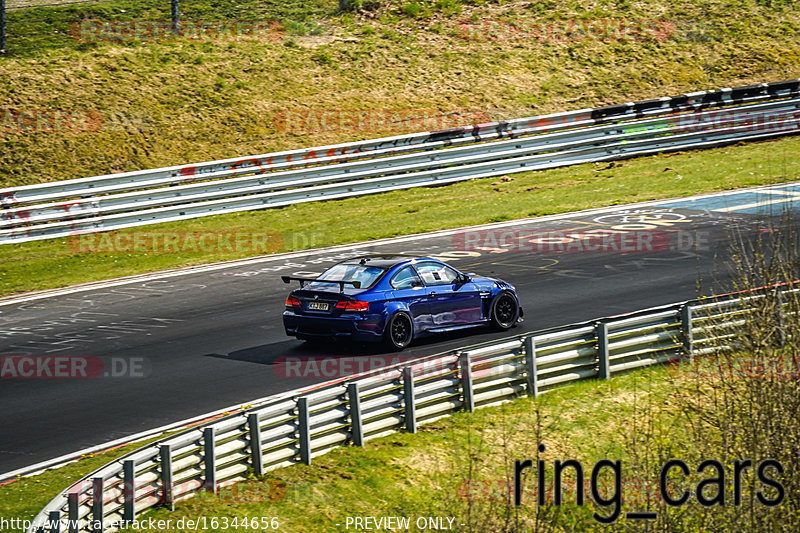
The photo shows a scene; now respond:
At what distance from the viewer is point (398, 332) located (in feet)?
50.2

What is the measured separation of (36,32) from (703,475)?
28578 millimetres

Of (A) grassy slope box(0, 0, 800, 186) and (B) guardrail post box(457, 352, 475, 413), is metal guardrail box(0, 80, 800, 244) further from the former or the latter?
(B) guardrail post box(457, 352, 475, 413)

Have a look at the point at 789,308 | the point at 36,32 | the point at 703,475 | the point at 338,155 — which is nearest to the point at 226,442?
the point at 703,475

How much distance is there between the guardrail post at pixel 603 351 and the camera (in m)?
14.4

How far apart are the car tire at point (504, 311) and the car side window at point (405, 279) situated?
143 cm

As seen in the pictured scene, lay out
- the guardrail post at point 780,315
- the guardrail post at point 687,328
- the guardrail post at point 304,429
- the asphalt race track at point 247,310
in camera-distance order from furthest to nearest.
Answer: the guardrail post at point 687,328
the asphalt race track at point 247,310
the guardrail post at point 304,429
the guardrail post at point 780,315

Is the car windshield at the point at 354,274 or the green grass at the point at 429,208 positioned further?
the green grass at the point at 429,208

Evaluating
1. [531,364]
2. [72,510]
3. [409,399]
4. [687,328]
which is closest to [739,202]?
[687,328]

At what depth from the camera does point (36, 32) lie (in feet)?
108

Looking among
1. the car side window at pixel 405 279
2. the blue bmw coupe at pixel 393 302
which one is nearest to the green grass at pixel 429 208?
the blue bmw coupe at pixel 393 302

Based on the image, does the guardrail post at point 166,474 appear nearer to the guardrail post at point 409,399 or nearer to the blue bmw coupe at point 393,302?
the guardrail post at point 409,399

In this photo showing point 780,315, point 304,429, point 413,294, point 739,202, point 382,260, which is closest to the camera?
point 780,315

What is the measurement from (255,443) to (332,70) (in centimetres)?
2497

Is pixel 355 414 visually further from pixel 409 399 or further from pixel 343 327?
pixel 343 327
